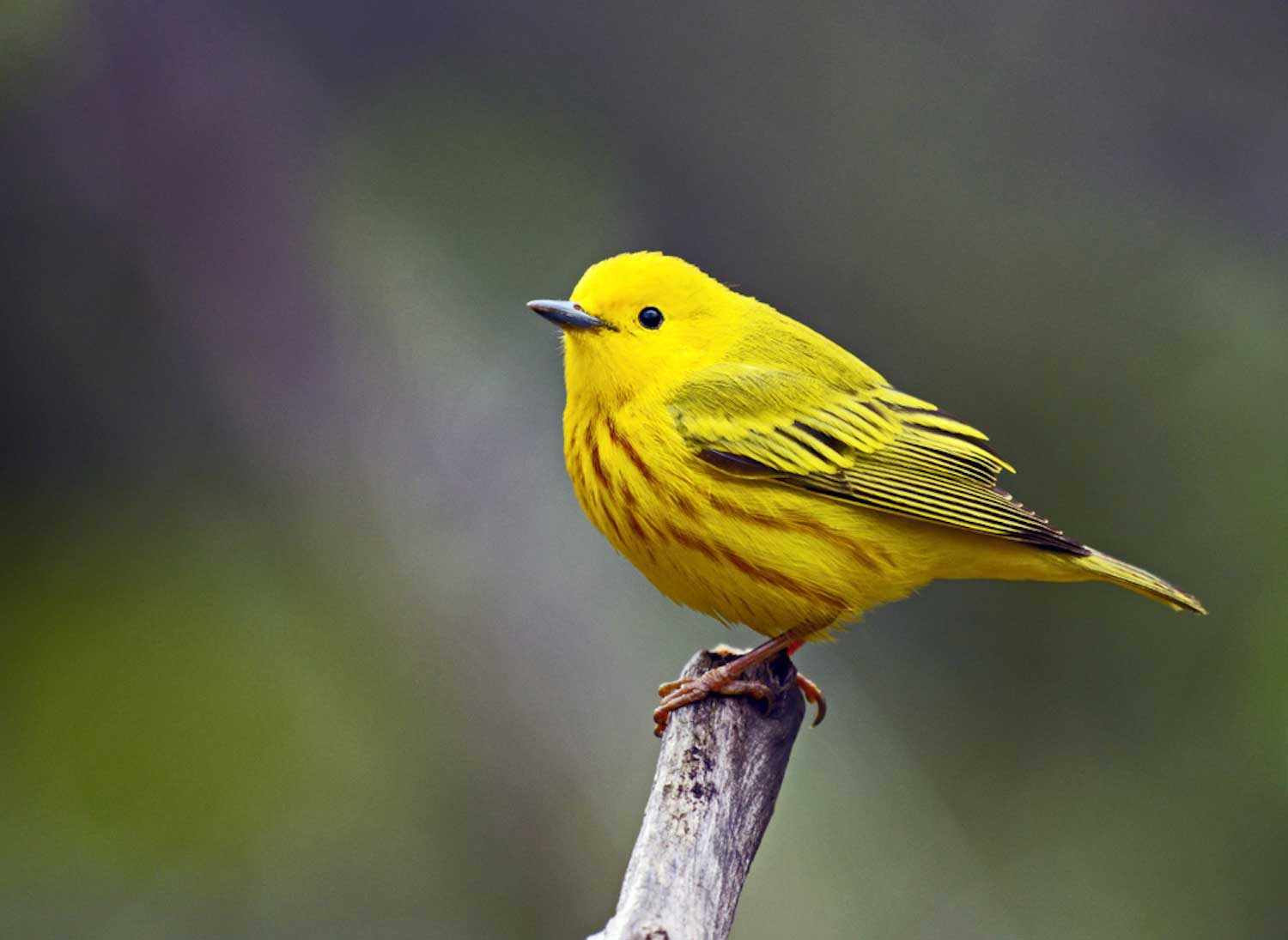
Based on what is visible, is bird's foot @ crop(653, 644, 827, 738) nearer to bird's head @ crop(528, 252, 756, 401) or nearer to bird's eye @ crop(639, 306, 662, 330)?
bird's head @ crop(528, 252, 756, 401)

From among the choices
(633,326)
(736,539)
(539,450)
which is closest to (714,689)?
(736,539)

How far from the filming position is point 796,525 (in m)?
3.79

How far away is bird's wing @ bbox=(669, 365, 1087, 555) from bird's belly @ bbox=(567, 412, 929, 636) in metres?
0.06

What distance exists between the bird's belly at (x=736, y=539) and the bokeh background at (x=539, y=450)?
98 centimetres

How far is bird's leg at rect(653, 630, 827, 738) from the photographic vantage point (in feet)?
12.1

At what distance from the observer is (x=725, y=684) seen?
12.1 ft

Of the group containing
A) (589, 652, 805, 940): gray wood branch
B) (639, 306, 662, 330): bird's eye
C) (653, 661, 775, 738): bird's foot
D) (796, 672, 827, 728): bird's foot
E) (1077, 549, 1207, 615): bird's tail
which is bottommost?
(589, 652, 805, 940): gray wood branch

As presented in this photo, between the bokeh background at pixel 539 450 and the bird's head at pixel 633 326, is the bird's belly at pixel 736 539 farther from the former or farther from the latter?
the bokeh background at pixel 539 450

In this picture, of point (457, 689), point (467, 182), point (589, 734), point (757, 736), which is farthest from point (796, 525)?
point (467, 182)

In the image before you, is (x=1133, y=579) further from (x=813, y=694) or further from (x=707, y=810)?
(x=707, y=810)

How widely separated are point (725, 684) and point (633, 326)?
2.95ft

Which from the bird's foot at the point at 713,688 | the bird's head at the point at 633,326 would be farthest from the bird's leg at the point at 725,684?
the bird's head at the point at 633,326

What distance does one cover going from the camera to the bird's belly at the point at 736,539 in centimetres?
372

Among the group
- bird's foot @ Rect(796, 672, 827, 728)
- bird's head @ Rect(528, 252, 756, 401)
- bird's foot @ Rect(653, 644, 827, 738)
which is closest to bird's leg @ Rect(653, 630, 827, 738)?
bird's foot @ Rect(653, 644, 827, 738)
